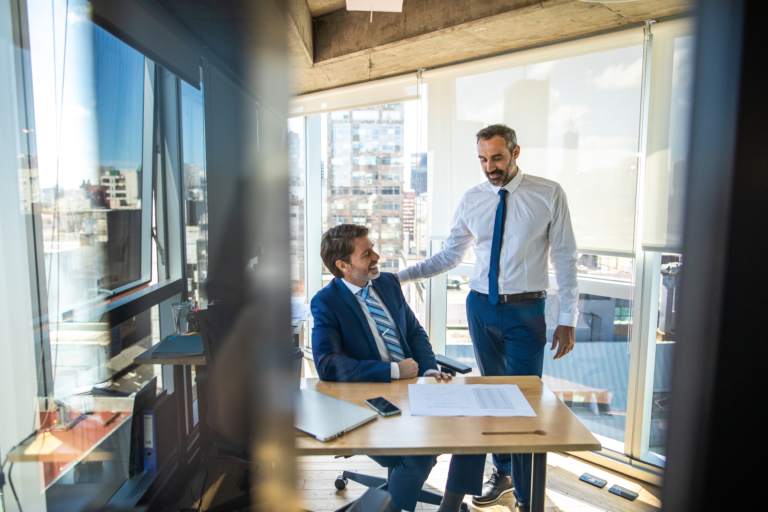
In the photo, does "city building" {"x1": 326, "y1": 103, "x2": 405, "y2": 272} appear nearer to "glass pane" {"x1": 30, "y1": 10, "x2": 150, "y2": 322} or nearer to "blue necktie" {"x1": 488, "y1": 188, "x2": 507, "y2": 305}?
"blue necktie" {"x1": 488, "y1": 188, "x2": 507, "y2": 305}

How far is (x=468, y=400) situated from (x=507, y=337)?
831mm

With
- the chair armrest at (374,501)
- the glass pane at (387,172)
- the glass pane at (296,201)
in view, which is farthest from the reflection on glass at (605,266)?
the glass pane at (296,201)

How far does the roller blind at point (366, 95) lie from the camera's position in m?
3.28

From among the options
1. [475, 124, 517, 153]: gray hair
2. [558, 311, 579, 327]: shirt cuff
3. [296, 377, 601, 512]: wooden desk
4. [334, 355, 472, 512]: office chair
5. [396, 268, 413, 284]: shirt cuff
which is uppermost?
[475, 124, 517, 153]: gray hair

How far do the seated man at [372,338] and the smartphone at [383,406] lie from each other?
0.19 meters

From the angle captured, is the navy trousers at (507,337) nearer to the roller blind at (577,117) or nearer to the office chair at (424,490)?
the office chair at (424,490)

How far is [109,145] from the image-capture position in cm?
38

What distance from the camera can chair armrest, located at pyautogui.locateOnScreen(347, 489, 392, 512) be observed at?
0.72m

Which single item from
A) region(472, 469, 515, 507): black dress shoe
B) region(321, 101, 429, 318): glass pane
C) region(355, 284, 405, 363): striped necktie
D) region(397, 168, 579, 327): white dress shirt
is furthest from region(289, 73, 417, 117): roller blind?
region(472, 469, 515, 507): black dress shoe

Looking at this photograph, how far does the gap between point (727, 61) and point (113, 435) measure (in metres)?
0.63

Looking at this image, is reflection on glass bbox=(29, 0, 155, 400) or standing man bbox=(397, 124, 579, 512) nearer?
reflection on glass bbox=(29, 0, 155, 400)

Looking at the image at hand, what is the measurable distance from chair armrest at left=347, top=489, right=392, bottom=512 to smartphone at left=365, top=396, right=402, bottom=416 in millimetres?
569

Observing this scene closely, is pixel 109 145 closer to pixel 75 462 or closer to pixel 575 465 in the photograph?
pixel 75 462

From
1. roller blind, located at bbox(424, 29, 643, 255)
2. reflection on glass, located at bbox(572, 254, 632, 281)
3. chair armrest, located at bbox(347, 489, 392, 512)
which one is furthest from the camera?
reflection on glass, located at bbox(572, 254, 632, 281)
